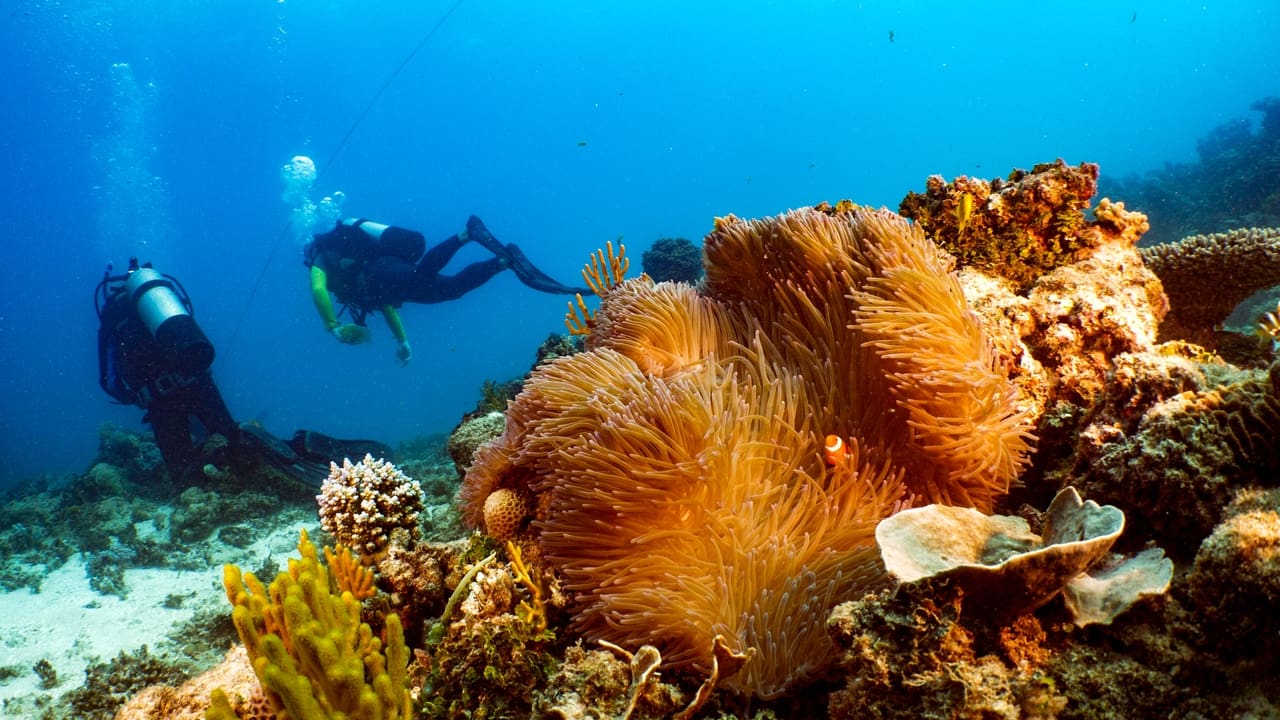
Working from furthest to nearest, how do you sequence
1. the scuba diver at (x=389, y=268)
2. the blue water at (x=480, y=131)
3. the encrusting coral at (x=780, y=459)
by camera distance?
1. the blue water at (x=480, y=131)
2. the scuba diver at (x=389, y=268)
3. the encrusting coral at (x=780, y=459)

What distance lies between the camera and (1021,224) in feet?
11.8

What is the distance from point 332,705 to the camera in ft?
6.36

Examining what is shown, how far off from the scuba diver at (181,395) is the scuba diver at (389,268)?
3.13 meters

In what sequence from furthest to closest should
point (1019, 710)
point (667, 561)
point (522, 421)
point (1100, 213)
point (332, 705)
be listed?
point (1100, 213), point (522, 421), point (667, 561), point (332, 705), point (1019, 710)

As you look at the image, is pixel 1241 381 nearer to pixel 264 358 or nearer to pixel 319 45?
pixel 319 45

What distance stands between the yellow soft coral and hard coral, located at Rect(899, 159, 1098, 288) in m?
3.66

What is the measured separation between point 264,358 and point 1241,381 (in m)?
145

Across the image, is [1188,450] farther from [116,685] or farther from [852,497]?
[116,685]

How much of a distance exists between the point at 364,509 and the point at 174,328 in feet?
32.6

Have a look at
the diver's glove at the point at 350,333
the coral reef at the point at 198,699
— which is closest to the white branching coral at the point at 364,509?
the coral reef at the point at 198,699

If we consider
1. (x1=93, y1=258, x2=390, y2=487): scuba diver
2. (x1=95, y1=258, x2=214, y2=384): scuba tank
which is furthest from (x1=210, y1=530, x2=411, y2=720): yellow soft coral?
(x1=95, y1=258, x2=214, y2=384): scuba tank

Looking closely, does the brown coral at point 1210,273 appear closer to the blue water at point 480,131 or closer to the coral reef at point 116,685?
the coral reef at point 116,685

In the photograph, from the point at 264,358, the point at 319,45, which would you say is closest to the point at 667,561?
the point at 319,45

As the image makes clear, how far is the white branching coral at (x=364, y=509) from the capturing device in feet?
12.8
